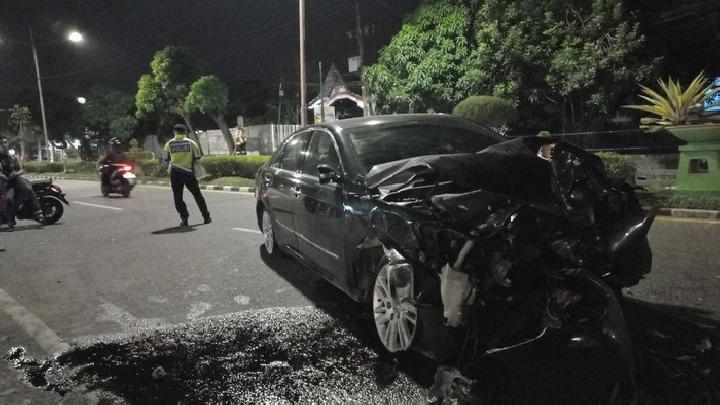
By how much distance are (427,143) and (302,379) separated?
2.10 meters

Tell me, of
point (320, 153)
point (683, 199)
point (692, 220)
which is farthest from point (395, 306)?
point (683, 199)

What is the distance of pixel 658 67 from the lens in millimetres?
13891

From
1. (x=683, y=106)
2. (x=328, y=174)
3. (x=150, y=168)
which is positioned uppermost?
(x=683, y=106)

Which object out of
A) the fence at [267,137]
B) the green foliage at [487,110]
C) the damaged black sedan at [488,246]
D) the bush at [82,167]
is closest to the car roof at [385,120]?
the damaged black sedan at [488,246]

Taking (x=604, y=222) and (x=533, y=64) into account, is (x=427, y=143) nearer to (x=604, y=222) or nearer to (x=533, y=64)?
(x=604, y=222)

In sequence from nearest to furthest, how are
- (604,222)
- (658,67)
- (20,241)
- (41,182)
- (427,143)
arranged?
(604,222), (427,143), (20,241), (41,182), (658,67)

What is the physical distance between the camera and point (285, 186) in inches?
201

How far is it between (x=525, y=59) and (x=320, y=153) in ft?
39.0

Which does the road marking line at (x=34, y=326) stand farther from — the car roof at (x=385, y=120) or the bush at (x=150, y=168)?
the bush at (x=150, y=168)

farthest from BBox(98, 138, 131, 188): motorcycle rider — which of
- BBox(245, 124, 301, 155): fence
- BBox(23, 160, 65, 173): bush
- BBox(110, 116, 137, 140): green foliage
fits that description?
BBox(110, 116, 137, 140): green foliage

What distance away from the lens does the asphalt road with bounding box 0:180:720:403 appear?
13.2 ft

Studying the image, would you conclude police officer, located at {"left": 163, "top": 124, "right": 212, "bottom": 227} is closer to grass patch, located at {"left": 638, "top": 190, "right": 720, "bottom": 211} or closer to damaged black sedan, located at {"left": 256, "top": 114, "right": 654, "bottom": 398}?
damaged black sedan, located at {"left": 256, "top": 114, "right": 654, "bottom": 398}

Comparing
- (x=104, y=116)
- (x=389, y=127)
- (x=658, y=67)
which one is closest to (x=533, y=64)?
(x=658, y=67)

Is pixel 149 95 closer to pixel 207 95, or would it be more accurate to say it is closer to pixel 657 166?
pixel 207 95
